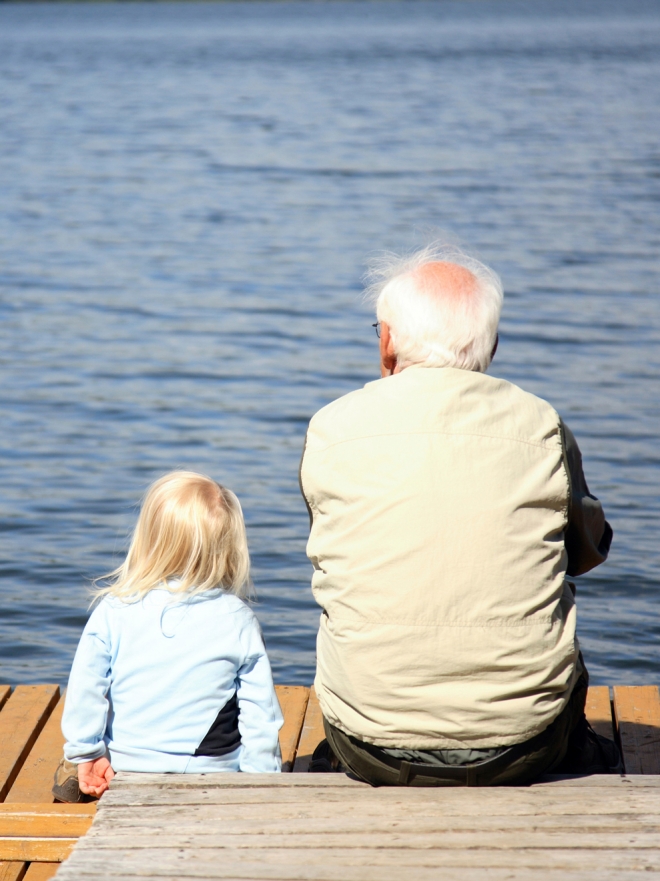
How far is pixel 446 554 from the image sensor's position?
2.06 m

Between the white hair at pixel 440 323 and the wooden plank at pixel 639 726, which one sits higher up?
the white hair at pixel 440 323

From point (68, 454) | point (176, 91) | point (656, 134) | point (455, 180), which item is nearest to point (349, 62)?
point (176, 91)

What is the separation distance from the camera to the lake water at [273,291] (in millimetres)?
5637

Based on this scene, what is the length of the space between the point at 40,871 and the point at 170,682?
1.96 feet

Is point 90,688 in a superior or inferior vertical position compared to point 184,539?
inferior

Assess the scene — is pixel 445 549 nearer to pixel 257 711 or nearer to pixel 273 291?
pixel 257 711

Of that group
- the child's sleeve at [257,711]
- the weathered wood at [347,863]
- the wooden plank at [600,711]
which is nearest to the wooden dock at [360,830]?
the weathered wood at [347,863]

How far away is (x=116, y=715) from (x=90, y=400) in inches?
215

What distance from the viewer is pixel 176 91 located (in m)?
27.8

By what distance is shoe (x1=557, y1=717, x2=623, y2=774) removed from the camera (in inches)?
96.2

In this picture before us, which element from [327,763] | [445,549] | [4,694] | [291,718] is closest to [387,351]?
[445,549]

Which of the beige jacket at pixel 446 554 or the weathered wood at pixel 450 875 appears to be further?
the beige jacket at pixel 446 554

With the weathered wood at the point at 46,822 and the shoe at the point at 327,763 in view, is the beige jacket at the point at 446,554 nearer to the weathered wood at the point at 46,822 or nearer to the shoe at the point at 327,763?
the shoe at the point at 327,763

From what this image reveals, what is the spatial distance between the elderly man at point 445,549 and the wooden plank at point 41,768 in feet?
3.95
